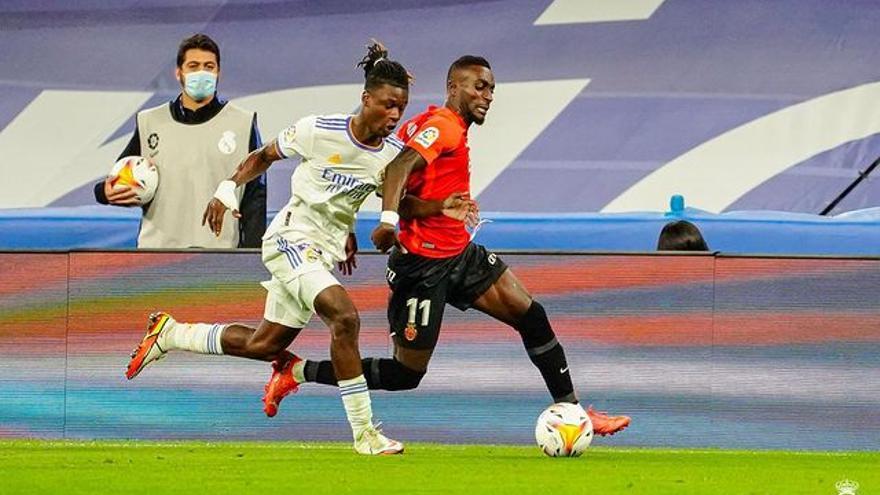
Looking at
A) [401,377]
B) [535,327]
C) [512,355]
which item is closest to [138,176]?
[401,377]

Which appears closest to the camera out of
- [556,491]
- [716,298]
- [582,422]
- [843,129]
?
[556,491]

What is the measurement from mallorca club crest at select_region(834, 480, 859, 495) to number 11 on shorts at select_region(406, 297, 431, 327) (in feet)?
7.15

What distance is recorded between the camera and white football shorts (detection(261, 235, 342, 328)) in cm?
879

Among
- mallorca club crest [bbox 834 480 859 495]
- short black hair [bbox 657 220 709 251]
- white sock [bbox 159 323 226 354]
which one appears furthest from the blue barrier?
mallorca club crest [bbox 834 480 859 495]

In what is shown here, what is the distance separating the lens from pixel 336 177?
9.01 m

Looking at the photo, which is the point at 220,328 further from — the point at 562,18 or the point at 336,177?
the point at 562,18

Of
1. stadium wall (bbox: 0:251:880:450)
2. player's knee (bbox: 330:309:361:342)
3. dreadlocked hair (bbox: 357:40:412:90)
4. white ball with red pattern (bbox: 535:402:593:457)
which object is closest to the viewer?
player's knee (bbox: 330:309:361:342)

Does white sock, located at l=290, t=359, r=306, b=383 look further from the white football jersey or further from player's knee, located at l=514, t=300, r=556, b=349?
player's knee, located at l=514, t=300, r=556, b=349

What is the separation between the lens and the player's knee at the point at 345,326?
8.59 m

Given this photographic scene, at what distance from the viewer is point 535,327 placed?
9188 millimetres

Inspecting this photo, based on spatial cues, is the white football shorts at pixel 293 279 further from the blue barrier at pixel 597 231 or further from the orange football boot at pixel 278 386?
the blue barrier at pixel 597 231

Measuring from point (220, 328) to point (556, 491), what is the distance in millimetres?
2786

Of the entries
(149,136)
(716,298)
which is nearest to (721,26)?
(716,298)

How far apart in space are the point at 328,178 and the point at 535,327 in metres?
1.12
